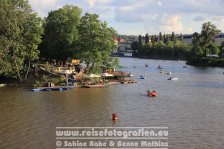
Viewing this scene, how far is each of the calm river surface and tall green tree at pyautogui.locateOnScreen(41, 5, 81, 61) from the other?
861 inches

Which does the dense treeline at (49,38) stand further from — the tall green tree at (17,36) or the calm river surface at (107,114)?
the calm river surface at (107,114)

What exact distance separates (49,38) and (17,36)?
15.1 meters

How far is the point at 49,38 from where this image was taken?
10175cm

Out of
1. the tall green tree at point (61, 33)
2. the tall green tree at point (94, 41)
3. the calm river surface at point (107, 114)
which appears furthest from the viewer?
the tall green tree at point (61, 33)

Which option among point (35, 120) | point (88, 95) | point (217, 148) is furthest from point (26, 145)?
point (88, 95)

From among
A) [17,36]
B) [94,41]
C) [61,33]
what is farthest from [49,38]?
[17,36]

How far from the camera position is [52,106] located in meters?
62.3

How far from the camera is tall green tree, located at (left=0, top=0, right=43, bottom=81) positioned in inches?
3367

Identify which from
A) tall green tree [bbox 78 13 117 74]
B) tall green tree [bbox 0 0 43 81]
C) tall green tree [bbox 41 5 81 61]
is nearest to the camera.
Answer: tall green tree [bbox 0 0 43 81]

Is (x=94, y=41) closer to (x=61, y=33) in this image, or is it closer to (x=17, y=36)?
(x=61, y=33)

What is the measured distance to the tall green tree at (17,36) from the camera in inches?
3367

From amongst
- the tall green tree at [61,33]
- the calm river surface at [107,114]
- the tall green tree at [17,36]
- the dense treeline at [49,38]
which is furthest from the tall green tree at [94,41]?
the calm river surface at [107,114]

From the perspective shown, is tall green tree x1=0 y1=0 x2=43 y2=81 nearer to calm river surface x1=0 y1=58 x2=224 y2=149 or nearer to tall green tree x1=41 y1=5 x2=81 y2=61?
calm river surface x1=0 y1=58 x2=224 y2=149

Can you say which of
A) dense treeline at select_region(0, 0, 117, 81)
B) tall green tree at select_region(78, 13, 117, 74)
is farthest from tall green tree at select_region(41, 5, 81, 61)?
tall green tree at select_region(78, 13, 117, 74)
